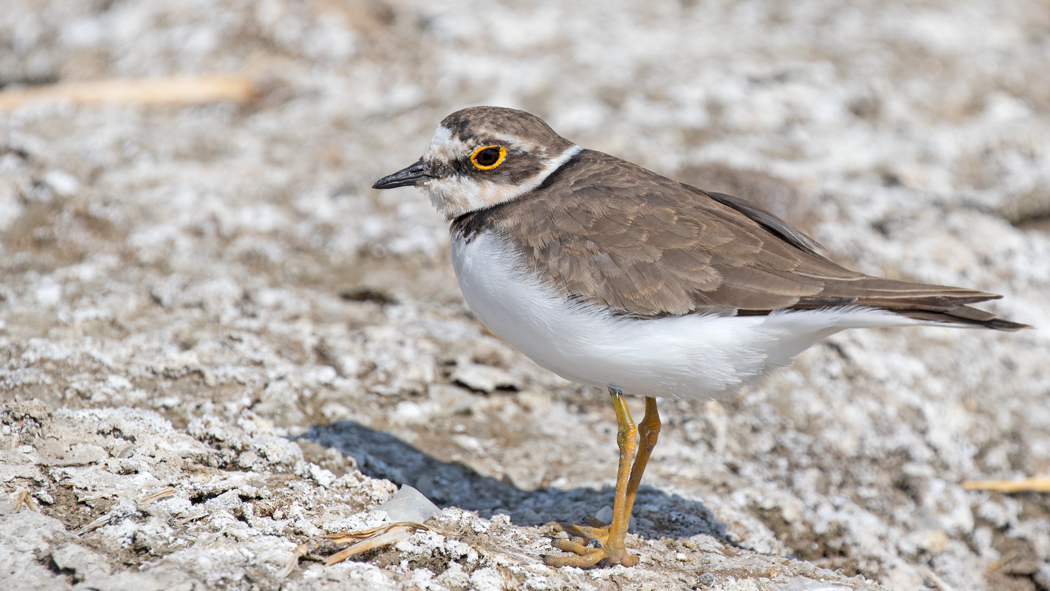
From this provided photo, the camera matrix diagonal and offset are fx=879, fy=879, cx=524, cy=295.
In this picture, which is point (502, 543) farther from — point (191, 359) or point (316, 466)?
point (191, 359)

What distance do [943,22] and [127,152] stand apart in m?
8.50

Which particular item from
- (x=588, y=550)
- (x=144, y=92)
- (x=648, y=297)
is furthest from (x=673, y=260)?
(x=144, y=92)

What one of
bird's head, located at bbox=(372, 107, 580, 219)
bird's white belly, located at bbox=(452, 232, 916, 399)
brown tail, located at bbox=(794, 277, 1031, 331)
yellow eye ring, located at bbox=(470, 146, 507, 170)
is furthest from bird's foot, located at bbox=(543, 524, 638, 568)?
yellow eye ring, located at bbox=(470, 146, 507, 170)

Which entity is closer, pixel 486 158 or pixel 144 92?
pixel 486 158

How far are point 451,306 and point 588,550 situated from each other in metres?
2.85

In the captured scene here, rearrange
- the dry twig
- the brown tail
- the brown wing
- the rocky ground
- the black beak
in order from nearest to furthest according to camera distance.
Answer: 1. the brown tail
2. the brown wing
3. the rocky ground
4. the black beak
5. the dry twig

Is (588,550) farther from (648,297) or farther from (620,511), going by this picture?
(648,297)

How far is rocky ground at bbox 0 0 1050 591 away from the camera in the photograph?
13.9 ft

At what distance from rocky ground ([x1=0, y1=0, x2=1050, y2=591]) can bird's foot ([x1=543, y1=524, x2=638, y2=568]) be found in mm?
69

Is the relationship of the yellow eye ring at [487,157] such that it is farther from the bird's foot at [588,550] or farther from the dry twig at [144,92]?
the dry twig at [144,92]

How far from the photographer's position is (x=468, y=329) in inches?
255

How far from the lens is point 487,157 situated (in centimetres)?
493

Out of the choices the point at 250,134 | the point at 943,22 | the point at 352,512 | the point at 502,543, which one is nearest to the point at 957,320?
the point at 502,543

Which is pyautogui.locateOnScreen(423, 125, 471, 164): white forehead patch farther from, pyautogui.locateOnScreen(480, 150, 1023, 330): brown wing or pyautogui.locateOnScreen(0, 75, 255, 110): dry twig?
pyautogui.locateOnScreen(0, 75, 255, 110): dry twig
